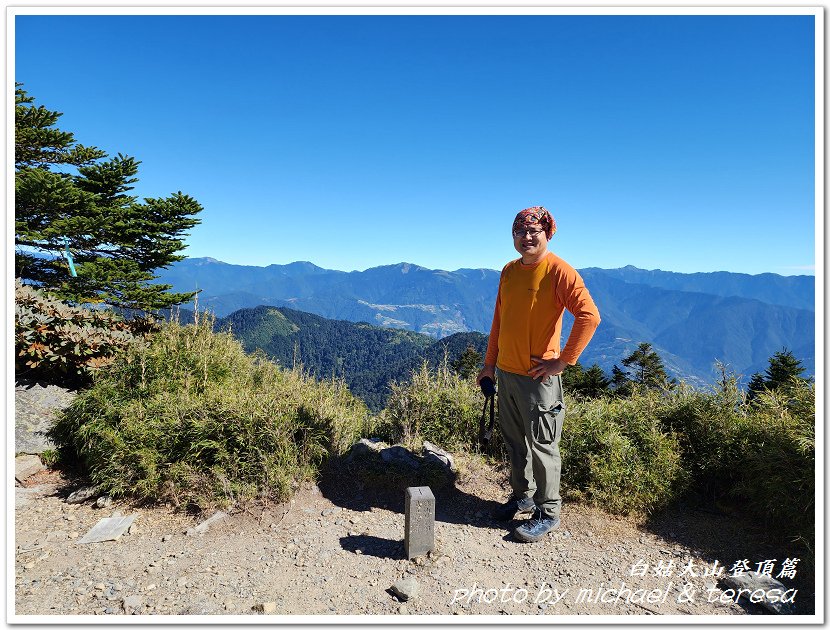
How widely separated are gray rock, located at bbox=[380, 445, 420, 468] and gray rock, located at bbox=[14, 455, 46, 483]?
13.1 ft

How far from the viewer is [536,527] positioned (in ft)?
12.2

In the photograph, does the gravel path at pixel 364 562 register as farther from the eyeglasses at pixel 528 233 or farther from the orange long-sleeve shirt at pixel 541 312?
the eyeglasses at pixel 528 233

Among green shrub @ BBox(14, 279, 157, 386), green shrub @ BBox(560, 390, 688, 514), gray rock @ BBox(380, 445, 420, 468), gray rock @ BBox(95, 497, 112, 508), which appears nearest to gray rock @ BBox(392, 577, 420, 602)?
gray rock @ BBox(380, 445, 420, 468)

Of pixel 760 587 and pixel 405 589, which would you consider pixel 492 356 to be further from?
pixel 760 587

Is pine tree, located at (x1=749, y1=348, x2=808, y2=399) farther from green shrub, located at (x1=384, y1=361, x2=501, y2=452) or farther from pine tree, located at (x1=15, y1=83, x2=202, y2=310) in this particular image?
pine tree, located at (x1=15, y1=83, x2=202, y2=310)

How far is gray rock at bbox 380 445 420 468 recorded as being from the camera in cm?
468

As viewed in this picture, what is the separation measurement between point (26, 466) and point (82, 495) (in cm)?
110

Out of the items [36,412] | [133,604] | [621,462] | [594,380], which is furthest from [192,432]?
[594,380]

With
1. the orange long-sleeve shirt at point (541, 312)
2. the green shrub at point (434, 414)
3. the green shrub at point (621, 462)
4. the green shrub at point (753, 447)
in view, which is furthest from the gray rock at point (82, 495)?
the green shrub at point (753, 447)
